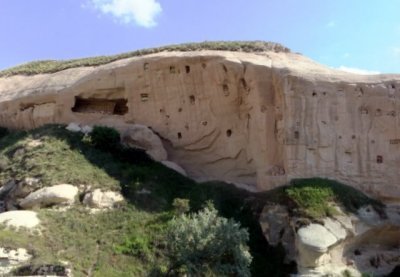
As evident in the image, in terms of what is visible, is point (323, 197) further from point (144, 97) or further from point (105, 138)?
point (144, 97)

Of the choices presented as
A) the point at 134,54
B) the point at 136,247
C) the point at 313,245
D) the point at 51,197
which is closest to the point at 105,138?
the point at 51,197

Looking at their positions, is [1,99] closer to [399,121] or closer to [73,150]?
[73,150]

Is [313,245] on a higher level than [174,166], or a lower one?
lower

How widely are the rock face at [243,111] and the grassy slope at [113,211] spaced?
148 cm

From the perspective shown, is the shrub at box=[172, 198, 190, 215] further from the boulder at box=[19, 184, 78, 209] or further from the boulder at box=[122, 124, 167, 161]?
the boulder at box=[122, 124, 167, 161]

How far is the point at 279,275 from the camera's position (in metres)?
→ 22.1

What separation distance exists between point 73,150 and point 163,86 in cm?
589

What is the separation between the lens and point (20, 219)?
74.2 ft

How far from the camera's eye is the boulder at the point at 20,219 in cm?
2225

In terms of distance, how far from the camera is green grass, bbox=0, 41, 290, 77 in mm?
30609

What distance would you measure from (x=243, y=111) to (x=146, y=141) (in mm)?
5386

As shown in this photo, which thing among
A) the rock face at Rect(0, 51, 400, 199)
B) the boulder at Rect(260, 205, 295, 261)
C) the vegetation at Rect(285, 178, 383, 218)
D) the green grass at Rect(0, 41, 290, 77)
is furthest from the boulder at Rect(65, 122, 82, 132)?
the vegetation at Rect(285, 178, 383, 218)

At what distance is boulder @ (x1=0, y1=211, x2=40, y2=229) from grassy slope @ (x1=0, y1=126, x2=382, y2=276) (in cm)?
45

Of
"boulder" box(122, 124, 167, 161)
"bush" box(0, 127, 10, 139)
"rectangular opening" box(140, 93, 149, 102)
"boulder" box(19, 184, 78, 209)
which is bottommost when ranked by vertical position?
"boulder" box(19, 184, 78, 209)
